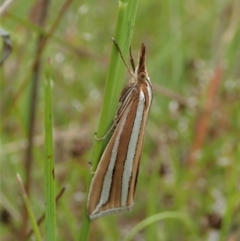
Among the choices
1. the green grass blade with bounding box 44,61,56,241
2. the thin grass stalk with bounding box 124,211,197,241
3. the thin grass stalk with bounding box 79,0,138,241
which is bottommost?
the thin grass stalk with bounding box 124,211,197,241

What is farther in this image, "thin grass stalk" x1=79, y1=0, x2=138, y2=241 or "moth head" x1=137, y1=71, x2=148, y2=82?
"moth head" x1=137, y1=71, x2=148, y2=82

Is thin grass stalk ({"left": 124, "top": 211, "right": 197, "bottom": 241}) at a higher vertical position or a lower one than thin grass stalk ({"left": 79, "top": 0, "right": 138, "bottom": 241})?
lower

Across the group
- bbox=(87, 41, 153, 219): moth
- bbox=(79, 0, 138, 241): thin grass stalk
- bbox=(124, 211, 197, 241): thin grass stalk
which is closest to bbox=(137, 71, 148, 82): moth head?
bbox=(87, 41, 153, 219): moth

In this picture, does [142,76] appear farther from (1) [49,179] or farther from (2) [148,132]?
(2) [148,132]

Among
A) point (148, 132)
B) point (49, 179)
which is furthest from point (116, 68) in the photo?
point (148, 132)

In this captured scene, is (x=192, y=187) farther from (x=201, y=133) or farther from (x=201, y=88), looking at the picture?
(x=201, y=88)

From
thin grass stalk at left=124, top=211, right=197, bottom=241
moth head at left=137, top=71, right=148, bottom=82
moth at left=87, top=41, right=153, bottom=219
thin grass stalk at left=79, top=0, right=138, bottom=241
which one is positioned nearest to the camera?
thin grass stalk at left=79, top=0, right=138, bottom=241

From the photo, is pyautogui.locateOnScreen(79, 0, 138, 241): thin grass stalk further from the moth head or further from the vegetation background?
the vegetation background
